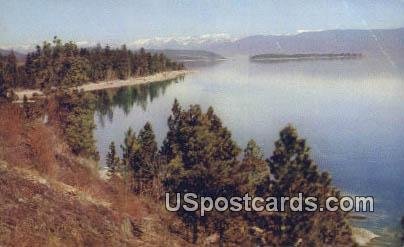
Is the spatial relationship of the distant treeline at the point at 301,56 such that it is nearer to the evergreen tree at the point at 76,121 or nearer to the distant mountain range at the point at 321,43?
the distant mountain range at the point at 321,43

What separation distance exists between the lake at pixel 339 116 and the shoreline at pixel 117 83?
0.95 m

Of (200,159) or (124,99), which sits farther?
(124,99)

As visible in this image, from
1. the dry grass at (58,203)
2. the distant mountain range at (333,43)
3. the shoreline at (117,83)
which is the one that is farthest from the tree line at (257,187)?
the shoreline at (117,83)

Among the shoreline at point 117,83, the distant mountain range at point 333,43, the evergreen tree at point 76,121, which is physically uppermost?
the distant mountain range at point 333,43

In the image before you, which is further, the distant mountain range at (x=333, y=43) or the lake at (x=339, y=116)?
the lake at (x=339, y=116)

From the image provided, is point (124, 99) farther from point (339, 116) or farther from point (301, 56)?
point (339, 116)

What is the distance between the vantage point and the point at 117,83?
1421 centimetres

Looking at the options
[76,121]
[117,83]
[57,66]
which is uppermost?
[57,66]

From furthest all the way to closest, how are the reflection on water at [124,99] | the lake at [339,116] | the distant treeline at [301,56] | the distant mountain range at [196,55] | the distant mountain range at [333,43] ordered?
1. the reflection on water at [124,99]
2. the distant mountain range at [196,55]
3. the distant treeline at [301,56]
4. the lake at [339,116]
5. the distant mountain range at [333,43]

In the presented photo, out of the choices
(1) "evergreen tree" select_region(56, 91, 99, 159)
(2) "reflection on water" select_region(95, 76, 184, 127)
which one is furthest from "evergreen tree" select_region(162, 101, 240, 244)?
(2) "reflection on water" select_region(95, 76, 184, 127)

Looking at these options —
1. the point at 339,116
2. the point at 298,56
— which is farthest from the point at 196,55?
the point at 339,116

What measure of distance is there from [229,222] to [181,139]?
1.42 m

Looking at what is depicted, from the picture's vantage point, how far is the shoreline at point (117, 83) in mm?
8748

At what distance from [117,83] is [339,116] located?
841cm
